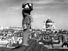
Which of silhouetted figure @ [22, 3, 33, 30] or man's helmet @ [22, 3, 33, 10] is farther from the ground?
A: man's helmet @ [22, 3, 33, 10]

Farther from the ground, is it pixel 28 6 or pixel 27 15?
pixel 28 6

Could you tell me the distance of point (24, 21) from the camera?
847cm

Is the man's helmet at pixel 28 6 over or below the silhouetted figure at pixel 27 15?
over

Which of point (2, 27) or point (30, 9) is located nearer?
point (30, 9)

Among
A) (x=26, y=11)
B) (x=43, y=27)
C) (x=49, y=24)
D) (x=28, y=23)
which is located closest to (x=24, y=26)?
(x=28, y=23)

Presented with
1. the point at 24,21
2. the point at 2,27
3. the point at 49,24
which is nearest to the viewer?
the point at 24,21

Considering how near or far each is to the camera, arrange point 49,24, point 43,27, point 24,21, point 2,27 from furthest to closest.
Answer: point 2,27, point 43,27, point 49,24, point 24,21

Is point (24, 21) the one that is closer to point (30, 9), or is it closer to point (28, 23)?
point (28, 23)

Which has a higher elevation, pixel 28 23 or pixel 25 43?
pixel 28 23

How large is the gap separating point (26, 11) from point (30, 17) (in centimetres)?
46

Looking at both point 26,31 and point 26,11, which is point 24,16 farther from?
point 26,31

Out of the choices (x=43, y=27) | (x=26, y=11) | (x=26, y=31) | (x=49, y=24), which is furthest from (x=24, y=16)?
(x=43, y=27)

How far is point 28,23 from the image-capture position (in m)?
8.52

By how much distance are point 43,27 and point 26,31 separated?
8852 centimetres
